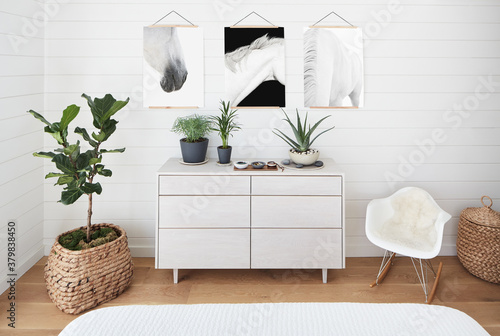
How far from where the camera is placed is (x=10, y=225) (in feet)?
9.02

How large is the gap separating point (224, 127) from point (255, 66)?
579 mm

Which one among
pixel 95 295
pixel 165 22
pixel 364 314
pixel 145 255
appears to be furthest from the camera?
pixel 145 255

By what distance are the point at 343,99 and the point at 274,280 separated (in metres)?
1.53

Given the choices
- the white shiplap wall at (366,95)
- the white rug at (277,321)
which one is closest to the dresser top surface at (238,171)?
the white shiplap wall at (366,95)

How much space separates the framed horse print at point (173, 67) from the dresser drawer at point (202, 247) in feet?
3.44

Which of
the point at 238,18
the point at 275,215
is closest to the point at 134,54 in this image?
the point at 238,18

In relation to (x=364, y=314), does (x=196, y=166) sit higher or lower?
higher

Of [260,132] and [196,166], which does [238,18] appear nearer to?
[260,132]

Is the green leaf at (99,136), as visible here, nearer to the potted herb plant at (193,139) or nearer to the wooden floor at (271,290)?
the potted herb plant at (193,139)

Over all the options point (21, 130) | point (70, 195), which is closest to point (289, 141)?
point (70, 195)

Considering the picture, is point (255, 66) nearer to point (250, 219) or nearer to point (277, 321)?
point (250, 219)

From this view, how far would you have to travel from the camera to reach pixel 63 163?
2.44m

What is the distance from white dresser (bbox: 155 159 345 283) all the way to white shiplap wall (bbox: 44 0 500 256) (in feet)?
1.72

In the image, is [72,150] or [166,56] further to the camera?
[166,56]
